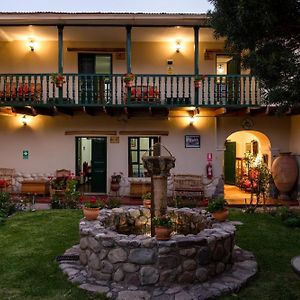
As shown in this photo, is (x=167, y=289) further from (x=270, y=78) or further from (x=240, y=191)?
(x=240, y=191)

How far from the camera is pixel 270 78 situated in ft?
18.5

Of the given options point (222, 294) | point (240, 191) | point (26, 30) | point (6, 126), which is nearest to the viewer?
point (222, 294)

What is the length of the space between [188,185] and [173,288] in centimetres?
790

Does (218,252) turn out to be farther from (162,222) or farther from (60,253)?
(60,253)

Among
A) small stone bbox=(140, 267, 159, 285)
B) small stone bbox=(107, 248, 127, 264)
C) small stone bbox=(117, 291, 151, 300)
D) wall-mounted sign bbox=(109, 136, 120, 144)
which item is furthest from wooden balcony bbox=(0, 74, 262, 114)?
small stone bbox=(117, 291, 151, 300)

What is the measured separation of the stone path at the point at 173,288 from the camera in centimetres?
506

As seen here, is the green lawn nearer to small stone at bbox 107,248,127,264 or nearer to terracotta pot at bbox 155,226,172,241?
small stone at bbox 107,248,127,264

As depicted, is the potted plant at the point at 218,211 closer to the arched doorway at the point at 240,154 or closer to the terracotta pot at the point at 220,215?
the terracotta pot at the point at 220,215

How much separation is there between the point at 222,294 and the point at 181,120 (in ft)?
29.0

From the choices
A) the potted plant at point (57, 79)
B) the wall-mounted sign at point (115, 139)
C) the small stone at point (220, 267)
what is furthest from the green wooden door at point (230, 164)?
the small stone at point (220, 267)

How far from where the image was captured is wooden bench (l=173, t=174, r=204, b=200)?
12.6 meters

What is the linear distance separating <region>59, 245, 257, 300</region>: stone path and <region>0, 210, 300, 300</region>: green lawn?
0.13m

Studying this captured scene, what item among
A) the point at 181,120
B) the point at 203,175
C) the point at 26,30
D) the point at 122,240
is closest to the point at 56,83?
the point at 26,30

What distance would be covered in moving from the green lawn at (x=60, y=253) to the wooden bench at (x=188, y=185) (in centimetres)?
202
